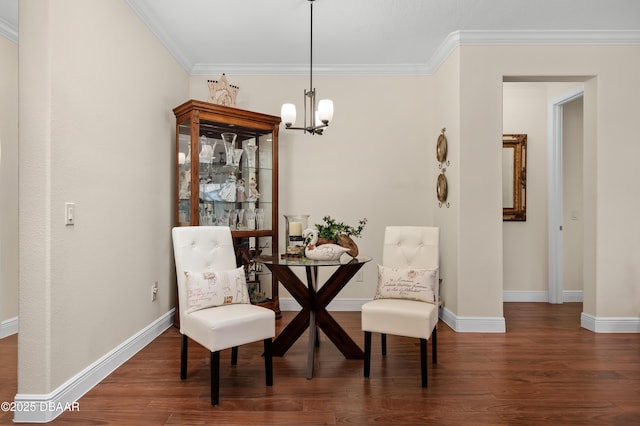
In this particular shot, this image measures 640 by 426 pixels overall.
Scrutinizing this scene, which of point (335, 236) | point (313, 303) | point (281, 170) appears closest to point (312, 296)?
point (313, 303)

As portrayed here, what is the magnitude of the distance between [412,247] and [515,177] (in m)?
2.64

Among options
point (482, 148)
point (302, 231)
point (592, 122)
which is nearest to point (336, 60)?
point (482, 148)

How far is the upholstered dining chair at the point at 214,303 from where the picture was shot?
8.05ft

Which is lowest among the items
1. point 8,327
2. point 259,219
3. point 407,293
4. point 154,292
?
point 8,327

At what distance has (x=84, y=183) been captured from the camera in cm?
255

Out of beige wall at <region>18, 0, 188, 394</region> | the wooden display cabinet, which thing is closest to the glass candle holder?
the wooden display cabinet

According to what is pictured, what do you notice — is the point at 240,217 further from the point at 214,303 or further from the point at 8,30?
the point at 8,30

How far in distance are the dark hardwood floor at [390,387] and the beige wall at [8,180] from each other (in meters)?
0.54

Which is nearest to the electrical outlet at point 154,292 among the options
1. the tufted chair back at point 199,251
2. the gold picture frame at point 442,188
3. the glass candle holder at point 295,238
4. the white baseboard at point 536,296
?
the tufted chair back at point 199,251

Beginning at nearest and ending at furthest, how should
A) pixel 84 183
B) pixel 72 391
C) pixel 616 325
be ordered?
pixel 72 391, pixel 84 183, pixel 616 325

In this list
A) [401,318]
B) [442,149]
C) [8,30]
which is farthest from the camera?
[442,149]

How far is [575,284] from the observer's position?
17.0 feet

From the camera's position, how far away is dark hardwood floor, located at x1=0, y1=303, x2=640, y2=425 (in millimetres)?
2262

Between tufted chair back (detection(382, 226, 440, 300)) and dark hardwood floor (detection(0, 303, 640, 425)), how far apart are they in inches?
27.5
